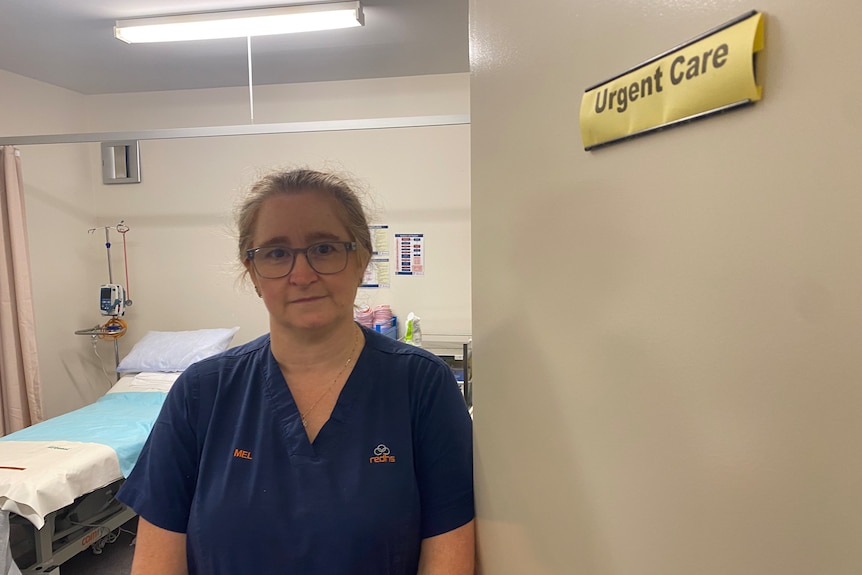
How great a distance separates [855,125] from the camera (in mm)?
Answer: 306

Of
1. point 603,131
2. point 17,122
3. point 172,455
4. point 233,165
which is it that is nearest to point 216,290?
point 233,165

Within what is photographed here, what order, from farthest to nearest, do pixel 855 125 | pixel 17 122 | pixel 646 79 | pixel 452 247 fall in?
1. pixel 452 247
2. pixel 17 122
3. pixel 646 79
4. pixel 855 125

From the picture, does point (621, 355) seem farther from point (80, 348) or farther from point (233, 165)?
point (80, 348)

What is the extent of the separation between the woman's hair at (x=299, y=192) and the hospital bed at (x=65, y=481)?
1.67 meters

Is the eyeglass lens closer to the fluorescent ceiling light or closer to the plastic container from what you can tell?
the fluorescent ceiling light

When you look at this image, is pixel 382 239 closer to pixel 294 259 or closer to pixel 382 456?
pixel 294 259

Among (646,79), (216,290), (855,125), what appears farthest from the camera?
(216,290)

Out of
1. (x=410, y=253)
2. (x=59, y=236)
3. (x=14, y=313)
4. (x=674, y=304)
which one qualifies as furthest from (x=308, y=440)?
(x=59, y=236)

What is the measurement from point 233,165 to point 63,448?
201 cm

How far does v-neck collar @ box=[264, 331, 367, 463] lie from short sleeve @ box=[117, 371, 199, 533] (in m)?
0.14

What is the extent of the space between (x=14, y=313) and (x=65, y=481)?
134 centimetres

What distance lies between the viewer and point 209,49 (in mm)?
2889

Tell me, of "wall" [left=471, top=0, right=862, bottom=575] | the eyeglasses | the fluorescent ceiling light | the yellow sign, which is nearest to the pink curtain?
the fluorescent ceiling light

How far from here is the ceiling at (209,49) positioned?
2383 mm
